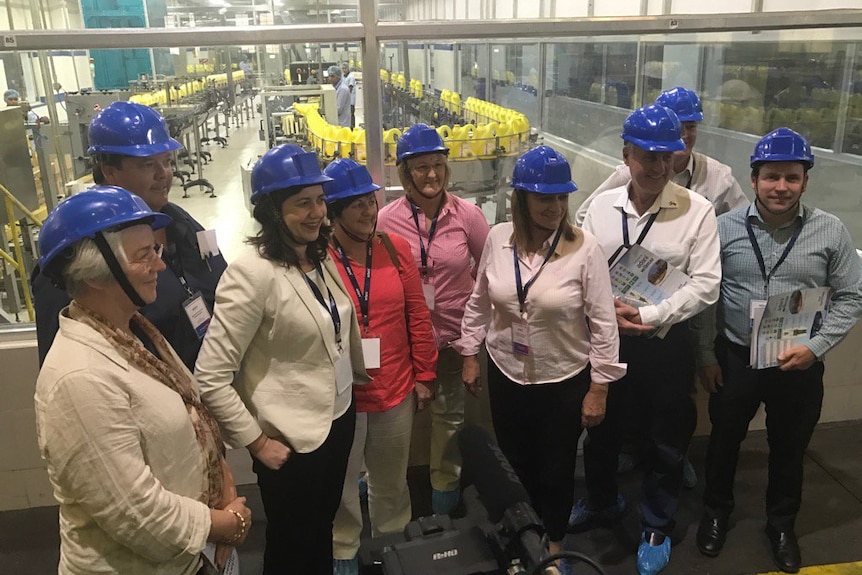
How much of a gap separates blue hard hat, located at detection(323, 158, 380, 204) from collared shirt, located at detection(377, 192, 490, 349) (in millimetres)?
383

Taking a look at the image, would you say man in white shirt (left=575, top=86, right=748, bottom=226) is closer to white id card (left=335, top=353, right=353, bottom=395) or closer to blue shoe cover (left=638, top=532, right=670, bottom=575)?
white id card (left=335, top=353, right=353, bottom=395)

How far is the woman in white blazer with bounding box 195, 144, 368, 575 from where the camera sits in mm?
1721

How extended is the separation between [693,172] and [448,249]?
1143 mm

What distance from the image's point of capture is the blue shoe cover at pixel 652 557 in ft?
8.07

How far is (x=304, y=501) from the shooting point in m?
1.94

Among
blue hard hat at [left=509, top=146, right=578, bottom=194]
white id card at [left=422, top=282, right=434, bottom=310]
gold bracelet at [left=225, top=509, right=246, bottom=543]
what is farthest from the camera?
white id card at [left=422, top=282, right=434, bottom=310]

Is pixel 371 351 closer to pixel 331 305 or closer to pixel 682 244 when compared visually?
pixel 331 305

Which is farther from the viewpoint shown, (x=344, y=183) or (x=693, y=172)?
(x=693, y=172)

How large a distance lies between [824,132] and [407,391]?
3190 millimetres

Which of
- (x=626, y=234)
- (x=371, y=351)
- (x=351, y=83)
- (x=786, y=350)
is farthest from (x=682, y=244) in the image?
(x=351, y=83)

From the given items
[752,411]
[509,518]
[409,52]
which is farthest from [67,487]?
[409,52]

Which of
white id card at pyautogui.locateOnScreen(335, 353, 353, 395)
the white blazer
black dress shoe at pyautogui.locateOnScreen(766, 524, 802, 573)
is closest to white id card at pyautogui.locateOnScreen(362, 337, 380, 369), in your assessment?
white id card at pyautogui.locateOnScreen(335, 353, 353, 395)

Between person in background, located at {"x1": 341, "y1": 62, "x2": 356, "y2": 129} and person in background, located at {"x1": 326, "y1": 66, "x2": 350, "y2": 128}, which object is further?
person in background, located at {"x1": 326, "y1": 66, "x2": 350, "y2": 128}

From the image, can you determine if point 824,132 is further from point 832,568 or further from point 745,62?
point 832,568
